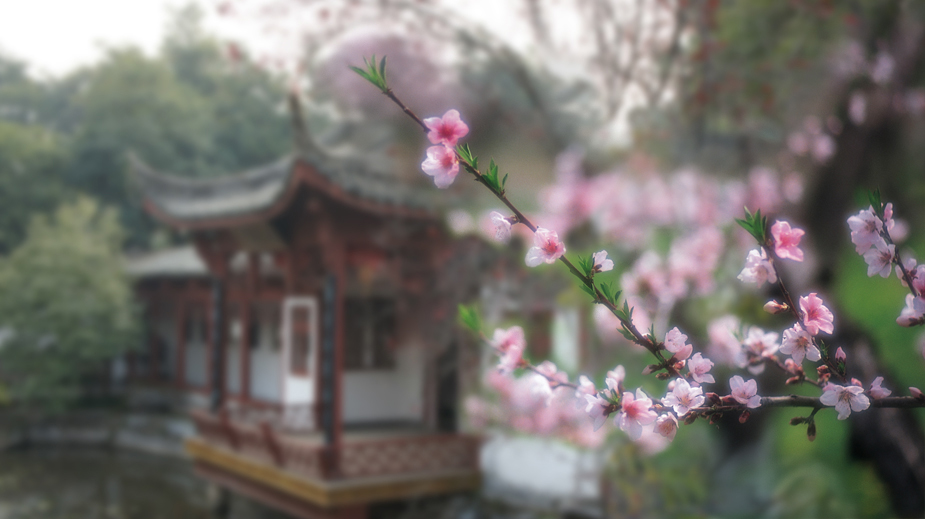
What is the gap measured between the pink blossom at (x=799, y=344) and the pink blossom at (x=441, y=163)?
0.56 m

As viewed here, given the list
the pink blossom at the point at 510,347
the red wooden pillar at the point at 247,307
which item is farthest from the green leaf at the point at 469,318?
the red wooden pillar at the point at 247,307

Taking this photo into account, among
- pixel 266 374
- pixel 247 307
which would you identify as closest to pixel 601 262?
pixel 247 307

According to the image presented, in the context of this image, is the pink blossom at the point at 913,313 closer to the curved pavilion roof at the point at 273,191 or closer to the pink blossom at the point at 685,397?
the pink blossom at the point at 685,397

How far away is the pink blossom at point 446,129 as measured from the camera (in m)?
1.02

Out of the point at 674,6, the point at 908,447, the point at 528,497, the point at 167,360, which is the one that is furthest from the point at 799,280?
the point at 167,360

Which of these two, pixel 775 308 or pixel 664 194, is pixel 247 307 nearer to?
pixel 664 194

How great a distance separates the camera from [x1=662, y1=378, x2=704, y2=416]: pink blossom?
1031 millimetres

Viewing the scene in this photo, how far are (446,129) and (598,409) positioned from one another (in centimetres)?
48

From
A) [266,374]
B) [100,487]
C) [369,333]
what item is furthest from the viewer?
[266,374]

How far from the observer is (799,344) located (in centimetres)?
108

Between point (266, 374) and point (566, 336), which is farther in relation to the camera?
point (266, 374)

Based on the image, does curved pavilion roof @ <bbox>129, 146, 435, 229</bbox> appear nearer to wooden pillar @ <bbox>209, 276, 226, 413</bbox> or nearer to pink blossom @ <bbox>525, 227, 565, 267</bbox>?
wooden pillar @ <bbox>209, 276, 226, 413</bbox>

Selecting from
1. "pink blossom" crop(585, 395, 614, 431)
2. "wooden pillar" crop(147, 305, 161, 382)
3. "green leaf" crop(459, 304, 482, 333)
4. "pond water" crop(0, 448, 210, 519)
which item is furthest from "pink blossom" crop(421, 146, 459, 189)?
"wooden pillar" crop(147, 305, 161, 382)

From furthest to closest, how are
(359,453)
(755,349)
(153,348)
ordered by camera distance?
(153,348) < (359,453) < (755,349)
